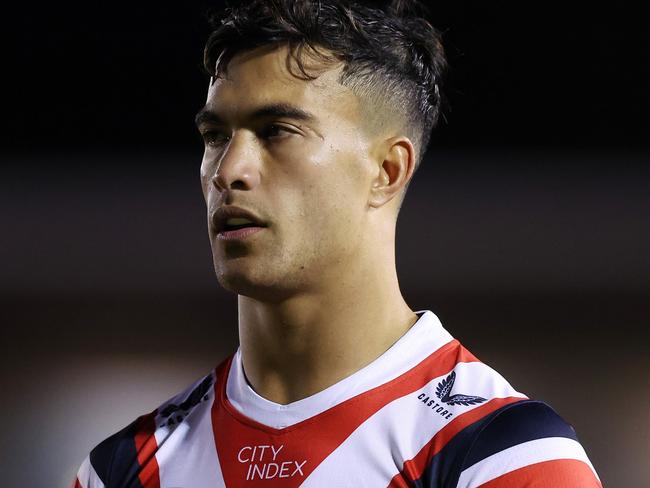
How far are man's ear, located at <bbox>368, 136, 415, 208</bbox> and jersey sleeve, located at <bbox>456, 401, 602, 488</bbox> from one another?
1.21 feet

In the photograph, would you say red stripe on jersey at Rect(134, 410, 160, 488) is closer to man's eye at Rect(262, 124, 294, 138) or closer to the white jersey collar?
the white jersey collar

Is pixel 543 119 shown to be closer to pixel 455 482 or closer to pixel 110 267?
pixel 110 267

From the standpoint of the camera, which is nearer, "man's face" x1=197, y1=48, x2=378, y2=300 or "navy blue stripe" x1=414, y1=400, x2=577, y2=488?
"navy blue stripe" x1=414, y1=400, x2=577, y2=488

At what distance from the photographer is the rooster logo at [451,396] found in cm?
132

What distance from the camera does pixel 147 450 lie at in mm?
1514

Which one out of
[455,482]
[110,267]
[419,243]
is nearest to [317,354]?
[455,482]

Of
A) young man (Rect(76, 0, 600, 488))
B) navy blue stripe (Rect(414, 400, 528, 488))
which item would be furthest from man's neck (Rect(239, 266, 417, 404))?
navy blue stripe (Rect(414, 400, 528, 488))

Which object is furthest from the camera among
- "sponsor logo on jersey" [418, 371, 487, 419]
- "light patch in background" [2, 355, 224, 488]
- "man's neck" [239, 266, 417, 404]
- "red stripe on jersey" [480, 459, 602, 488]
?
"light patch in background" [2, 355, 224, 488]

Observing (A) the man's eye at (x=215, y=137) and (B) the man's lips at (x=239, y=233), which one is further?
(A) the man's eye at (x=215, y=137)

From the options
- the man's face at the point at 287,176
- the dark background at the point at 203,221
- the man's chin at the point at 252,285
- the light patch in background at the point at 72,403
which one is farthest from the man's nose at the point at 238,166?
the light patch in background at the point at 72,403

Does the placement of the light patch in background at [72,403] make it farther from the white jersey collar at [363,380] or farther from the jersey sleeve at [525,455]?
the jersey sleeve at [525,455]

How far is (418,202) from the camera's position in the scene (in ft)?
11.5

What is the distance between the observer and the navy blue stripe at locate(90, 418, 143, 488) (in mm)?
1493

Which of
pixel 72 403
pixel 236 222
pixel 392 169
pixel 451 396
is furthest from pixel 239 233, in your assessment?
pixel 72 403
